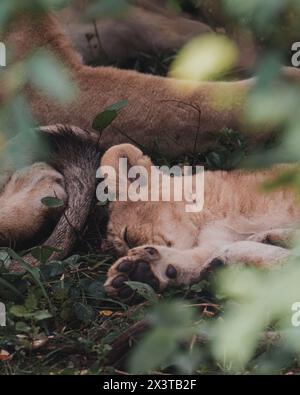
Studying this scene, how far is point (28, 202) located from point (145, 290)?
1.95 feet

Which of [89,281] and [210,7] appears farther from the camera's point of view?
[210,7]

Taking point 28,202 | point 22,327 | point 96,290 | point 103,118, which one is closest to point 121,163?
point 103,118

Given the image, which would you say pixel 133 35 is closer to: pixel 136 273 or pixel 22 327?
pixel 136 273

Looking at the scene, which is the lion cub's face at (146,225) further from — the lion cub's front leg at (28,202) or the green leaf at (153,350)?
the green leaf at (153,350)

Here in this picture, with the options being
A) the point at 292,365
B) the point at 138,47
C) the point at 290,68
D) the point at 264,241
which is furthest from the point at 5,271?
the point at 138,47

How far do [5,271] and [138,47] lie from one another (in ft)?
5.42

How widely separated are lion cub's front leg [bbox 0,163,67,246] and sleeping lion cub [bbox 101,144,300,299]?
0.16m

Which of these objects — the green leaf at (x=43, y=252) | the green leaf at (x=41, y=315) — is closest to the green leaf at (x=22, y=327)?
the green leaf at (x=41, y=315)

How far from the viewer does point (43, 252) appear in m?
2.16

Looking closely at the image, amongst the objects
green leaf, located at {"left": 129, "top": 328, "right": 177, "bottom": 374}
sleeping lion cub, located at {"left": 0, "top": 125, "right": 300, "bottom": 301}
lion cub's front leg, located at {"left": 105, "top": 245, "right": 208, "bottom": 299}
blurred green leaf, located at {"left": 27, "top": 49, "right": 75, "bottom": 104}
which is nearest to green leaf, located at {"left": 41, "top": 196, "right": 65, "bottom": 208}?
sleeping lion cub, located at {"left": 0, "top": 125, "right": 300, "bottom": 301}

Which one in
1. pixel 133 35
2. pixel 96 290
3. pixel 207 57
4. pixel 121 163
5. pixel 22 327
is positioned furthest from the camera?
pixel 133 35

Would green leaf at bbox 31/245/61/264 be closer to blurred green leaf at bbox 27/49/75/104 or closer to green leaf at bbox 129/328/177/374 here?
blurred green leaf at bbox 27/49/75/104
